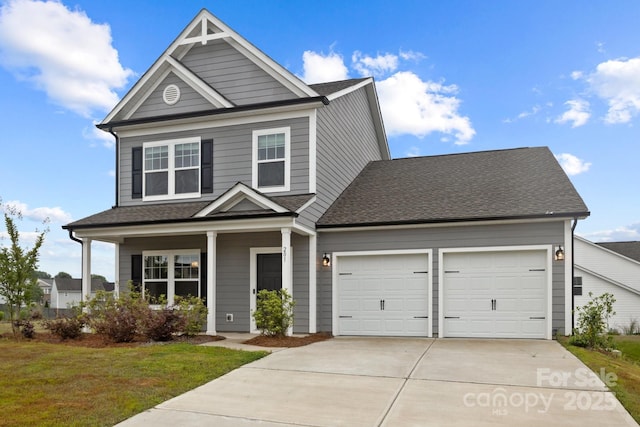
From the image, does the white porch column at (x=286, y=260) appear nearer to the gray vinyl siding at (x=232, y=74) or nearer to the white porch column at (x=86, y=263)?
the gray vinyl siding at (x=232, y=74)

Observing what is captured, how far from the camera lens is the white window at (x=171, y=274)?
1339 centimetres

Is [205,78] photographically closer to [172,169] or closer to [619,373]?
[172,169]

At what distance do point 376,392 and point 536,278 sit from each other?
679 centimetres

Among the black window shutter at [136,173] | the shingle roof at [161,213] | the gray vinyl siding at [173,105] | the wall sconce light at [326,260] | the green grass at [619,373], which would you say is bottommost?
the green grass at [619,373]

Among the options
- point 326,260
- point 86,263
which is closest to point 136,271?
point 86,263

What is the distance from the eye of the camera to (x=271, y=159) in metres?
12.8

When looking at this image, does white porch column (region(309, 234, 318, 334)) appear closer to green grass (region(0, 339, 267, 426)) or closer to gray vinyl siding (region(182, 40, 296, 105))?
green grass (region(0, 339, 267, 426))

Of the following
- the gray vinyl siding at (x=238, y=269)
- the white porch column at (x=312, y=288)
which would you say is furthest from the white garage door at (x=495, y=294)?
the gray vinyl siding at (x=238, y=269)

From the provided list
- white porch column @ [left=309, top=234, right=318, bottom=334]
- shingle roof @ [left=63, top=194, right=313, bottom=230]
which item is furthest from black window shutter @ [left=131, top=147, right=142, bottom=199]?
white porch column @ [left=309, top=234, right=318, bottom=334]

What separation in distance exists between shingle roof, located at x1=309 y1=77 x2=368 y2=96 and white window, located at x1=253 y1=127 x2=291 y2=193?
2.11 meters

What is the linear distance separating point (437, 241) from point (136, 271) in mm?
8394

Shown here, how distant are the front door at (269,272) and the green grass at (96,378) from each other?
11.2ft

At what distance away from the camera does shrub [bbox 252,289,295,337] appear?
1065 cm

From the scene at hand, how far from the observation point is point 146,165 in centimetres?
1395
